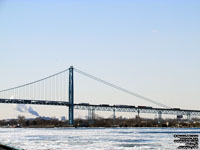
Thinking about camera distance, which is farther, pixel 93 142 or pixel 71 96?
pixel 71 96

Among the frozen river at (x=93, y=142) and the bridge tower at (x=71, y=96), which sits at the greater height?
the bridge tower at (x=71, y=96)

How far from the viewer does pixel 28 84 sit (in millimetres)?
117500

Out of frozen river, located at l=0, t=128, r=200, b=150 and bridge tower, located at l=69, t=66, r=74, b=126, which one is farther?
bridge tower, located at l=69, t=66, r=74, b=126

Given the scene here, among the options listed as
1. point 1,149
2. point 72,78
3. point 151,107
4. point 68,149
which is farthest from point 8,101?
point 1,149

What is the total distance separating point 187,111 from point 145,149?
98.3 metres

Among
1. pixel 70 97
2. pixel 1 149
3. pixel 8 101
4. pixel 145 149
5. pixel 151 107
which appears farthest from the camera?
pixel 151 107

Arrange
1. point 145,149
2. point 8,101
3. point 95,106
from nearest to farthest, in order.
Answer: point 145,149
point 8,101
point 95,106

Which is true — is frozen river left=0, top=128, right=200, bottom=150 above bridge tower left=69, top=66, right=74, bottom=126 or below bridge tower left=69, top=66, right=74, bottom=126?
below

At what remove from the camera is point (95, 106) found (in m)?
123

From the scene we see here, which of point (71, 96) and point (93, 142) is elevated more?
point (71, 96)

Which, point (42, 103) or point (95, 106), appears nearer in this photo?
A: point (42, 103)

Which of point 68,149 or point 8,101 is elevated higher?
point 8,101

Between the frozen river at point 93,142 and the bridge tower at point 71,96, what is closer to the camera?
the frozen river at point 93,142

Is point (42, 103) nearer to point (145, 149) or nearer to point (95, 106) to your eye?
point (95, 106)
